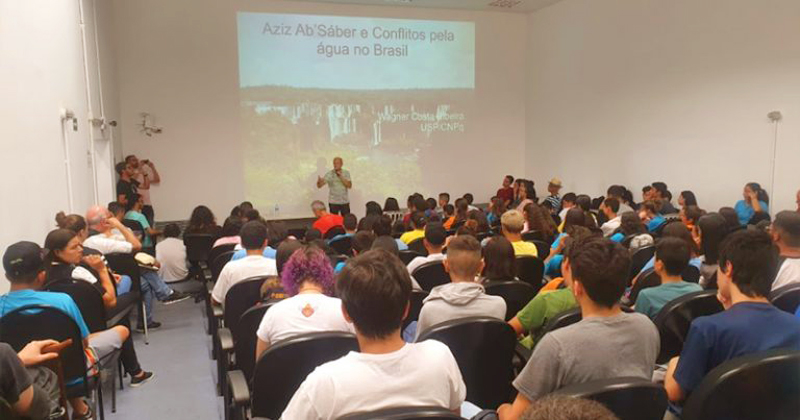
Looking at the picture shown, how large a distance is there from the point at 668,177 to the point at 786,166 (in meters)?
1.86

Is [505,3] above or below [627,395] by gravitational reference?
above

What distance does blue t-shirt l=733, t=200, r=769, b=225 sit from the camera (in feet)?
22.6

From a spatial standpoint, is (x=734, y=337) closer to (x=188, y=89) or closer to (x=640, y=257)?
(x=640, y=257)

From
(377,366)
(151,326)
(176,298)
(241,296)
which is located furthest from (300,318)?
(176,298)

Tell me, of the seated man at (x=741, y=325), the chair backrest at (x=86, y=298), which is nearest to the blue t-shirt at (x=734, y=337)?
the seated man at (x=741, y=325)

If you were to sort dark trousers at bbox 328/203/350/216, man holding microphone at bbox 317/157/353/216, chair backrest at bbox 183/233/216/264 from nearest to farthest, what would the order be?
chair backrest at bbox 183/233/216/264 → man holding microphone at bbox 317/157/353/216 → dark trousers at bbox 328/203/350/216

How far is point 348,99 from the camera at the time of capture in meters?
10.4

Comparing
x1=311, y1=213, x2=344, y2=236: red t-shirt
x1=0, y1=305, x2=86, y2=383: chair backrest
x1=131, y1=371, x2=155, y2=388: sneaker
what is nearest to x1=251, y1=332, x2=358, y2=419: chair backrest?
x1=0, y1=305, x2=86, y2=383: chair backrest

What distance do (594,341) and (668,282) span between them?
49.4 inches

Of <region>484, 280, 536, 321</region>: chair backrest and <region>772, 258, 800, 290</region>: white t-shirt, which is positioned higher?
<region>772, 258, 800, 290</region>: white t-shirt

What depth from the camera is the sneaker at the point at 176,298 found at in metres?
6.09

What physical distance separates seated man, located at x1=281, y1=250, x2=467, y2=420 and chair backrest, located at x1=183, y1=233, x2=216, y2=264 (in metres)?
4.69

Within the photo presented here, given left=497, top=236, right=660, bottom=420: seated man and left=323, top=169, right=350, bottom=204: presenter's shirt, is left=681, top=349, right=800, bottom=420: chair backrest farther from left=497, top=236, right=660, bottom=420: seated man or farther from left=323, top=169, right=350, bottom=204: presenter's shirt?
left=323, top=169, right=350, bottom=204: presenter's shirt

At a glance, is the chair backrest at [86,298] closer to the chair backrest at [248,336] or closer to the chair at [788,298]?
the chair backrest at [248,336]
